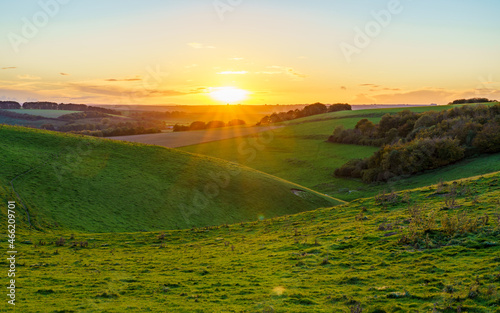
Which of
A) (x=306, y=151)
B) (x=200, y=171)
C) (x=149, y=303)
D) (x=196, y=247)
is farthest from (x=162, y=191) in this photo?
(x=306, y=151)

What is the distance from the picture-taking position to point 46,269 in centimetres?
1683

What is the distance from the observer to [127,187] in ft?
120

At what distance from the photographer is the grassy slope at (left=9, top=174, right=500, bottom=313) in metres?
11.6

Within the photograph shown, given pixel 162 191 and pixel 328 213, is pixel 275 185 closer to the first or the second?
pixel 162 191

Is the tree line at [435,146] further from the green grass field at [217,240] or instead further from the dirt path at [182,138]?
the dirt path at [182,138]

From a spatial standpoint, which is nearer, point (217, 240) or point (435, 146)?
point (217, 240)

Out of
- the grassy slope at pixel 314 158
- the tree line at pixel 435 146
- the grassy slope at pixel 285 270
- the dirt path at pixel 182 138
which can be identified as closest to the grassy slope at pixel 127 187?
the grassy slope at pixel 285 270

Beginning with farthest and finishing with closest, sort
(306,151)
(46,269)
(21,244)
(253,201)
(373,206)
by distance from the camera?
→ (306,151) < (253,201) < (373,206) < (21,244) < (46,269)

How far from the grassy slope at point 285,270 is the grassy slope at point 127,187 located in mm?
5638

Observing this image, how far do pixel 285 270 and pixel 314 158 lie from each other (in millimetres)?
85405

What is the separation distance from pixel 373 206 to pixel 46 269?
22.0 meters

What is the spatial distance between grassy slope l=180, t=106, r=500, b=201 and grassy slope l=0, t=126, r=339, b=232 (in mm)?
21624

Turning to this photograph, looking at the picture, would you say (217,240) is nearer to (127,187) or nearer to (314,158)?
(127,187)

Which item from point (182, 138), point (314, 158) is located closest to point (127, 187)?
point (314, 158)
